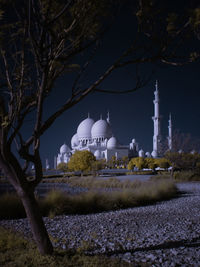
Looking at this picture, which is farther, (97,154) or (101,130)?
(101,130)

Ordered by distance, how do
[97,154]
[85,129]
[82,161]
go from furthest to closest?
[85,129]
[97,154]
[82,161]

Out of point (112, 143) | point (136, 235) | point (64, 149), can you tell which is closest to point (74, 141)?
point (64, 149)

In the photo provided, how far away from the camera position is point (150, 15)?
161 inches

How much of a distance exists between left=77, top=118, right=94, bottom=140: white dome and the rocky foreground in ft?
217

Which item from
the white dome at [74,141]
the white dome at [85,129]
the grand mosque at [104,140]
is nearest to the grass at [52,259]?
the grand mosque at [104,140]

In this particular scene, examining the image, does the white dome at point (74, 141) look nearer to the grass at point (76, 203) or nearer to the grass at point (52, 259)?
the grass at point (76, 203)

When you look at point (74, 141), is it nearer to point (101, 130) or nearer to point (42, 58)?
point (101, 130)

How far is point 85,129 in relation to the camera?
75.1m

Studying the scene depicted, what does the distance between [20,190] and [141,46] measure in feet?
9.56

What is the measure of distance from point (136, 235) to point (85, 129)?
69.7 metres

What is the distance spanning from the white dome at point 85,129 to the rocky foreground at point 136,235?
66.1 m

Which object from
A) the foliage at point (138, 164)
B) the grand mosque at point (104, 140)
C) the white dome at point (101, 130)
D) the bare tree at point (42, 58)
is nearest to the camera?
the bare tree at point (42, 58)

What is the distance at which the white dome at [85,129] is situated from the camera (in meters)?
74.4

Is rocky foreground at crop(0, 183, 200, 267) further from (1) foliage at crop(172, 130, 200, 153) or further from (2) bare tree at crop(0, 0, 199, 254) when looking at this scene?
(1) foliage at crop(172, 130, 200, 153)
